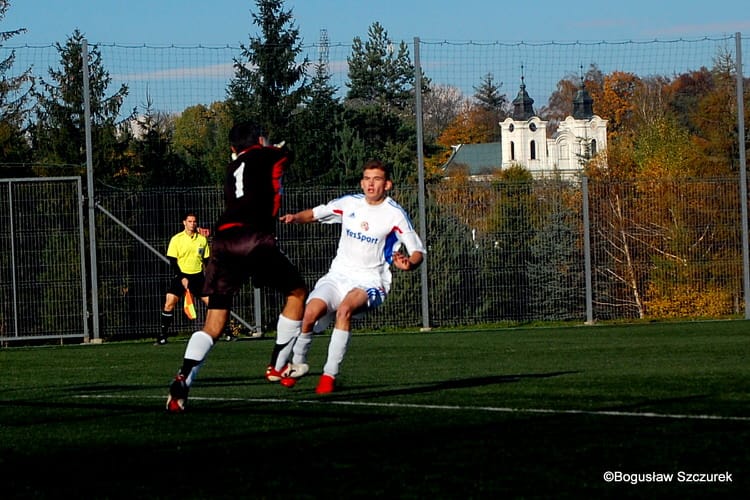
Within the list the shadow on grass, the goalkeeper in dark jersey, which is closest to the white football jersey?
the shadow on grass

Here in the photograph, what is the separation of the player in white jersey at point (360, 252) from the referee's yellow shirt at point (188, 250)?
10238 mm

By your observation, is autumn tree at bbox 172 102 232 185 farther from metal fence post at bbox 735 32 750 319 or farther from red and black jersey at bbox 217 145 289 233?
red and black jersey at bbox 217 145 289 233

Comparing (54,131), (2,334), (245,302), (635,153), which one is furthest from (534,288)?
(635,153)

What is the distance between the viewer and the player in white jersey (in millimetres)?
9766

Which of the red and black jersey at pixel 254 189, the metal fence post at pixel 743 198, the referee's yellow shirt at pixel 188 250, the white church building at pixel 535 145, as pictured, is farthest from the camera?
the white church building at pixel 535 145

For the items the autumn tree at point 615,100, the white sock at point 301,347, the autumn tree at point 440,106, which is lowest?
the white sock at point 301,347

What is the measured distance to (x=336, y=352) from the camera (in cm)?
930

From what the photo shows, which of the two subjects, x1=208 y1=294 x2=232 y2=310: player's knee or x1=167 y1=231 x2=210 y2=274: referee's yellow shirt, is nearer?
x1=208 y1=294 x2=232 y2=310: player's knee

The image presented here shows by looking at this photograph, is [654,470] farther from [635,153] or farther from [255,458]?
[635,153]

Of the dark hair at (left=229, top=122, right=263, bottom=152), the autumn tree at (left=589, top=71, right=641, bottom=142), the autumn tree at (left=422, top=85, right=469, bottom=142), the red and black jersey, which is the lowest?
the red and black jersey

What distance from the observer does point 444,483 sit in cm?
511

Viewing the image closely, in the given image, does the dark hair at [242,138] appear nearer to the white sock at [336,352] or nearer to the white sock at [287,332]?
the white sock at [287,332]

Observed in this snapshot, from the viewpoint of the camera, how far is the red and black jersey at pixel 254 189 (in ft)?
28.8

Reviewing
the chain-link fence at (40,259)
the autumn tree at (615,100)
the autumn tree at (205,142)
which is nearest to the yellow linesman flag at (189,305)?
the chain-link fence at (40,259)
